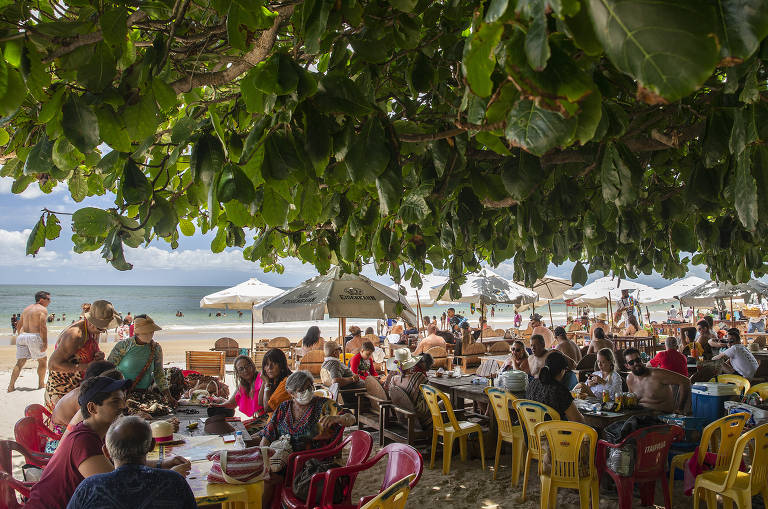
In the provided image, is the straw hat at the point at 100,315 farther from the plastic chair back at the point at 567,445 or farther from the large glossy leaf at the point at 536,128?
the large glossy leaf at the point at 536,128

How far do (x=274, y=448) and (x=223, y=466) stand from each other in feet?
3.50

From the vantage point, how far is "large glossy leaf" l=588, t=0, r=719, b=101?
0.53 meters

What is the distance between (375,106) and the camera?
1575 millimetres

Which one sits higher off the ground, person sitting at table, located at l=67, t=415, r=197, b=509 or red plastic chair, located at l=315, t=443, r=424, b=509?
person sitting at table, located at l=67, t=415, r=197, b=509

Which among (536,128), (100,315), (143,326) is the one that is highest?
(536,128)

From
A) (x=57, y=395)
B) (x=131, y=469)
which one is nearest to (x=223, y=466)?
(x=131, y=469)

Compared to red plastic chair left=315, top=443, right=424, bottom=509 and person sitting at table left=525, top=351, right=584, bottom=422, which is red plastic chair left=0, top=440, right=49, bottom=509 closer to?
red plastic chair left=315, top=443, right=424, bottom=509

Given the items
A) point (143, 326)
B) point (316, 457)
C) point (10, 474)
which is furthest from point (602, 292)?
point (10, 474)

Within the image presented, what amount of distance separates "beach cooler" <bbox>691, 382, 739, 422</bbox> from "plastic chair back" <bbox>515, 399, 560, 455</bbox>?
→ 7.38 ft

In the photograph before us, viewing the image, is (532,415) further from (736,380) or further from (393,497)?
(736,380)

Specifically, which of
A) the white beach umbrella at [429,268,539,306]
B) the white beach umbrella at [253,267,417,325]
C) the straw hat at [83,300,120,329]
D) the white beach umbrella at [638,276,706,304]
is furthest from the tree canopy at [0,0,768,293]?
the white beach umbrella at [638,276,706,304]

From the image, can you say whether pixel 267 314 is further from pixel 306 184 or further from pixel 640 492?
pixel 306 184

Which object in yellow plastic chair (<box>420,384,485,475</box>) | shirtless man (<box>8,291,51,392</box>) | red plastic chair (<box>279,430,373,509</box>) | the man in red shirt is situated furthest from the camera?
shirtless man (<box>8,291,51,392</box>)

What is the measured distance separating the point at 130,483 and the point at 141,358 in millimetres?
2696
